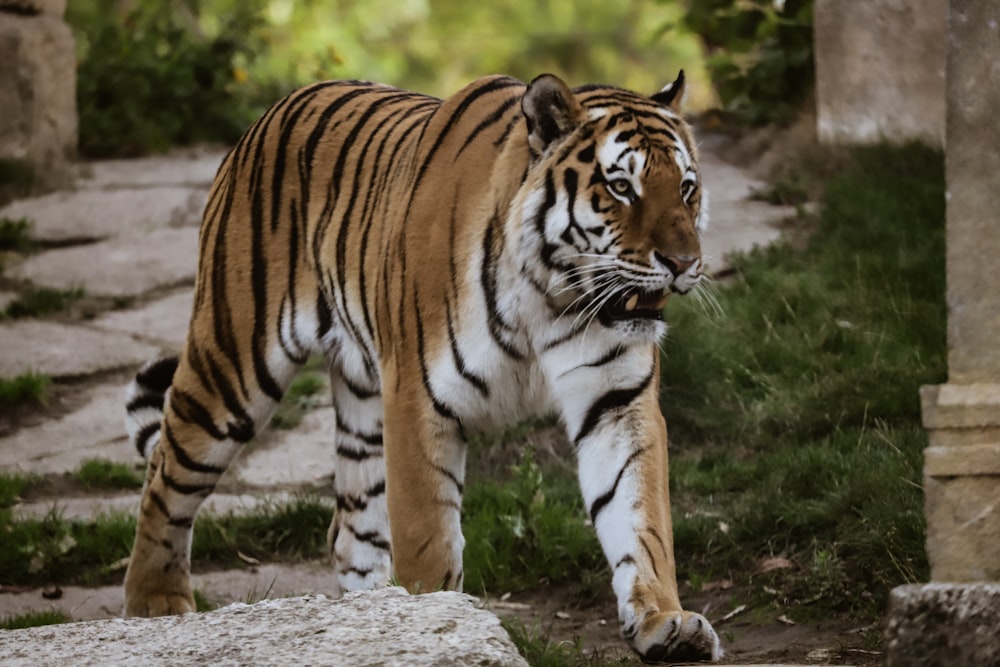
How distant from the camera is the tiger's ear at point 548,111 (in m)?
3.55

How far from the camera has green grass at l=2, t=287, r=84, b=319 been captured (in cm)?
695

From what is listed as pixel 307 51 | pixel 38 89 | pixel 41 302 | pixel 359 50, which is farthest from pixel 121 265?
pixel 359 50

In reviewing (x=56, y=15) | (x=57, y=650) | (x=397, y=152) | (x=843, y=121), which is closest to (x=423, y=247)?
(x=397, y=152)

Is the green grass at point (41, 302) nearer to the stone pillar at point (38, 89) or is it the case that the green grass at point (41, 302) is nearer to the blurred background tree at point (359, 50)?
the stone pillar at point (38, 89)

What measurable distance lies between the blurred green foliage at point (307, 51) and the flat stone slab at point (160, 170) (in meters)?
0.15

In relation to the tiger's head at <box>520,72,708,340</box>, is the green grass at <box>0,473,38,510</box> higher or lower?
lower

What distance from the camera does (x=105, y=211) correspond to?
8.05 meters

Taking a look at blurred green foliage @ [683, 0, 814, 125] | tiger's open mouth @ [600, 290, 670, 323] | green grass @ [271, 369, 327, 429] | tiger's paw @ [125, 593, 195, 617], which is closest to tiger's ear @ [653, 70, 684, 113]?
tiger's open mouth @ [600, 290, 670, 323]

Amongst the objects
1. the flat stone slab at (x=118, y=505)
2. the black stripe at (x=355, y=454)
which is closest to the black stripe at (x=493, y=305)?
the black stripe at (x=355, y=454)

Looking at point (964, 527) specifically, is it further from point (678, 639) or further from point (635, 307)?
point (635, 307)

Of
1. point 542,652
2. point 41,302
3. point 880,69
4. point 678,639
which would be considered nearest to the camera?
point 678,639

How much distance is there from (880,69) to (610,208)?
4252mm

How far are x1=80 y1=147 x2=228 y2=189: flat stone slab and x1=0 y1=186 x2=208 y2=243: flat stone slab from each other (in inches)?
5.4

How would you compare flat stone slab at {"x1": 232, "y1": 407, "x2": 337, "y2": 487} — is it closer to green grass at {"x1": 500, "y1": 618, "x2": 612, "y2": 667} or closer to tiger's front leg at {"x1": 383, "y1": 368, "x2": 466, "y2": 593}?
tiger's front leg at {"x1": 383, "y1": 368, "x2": 466, "y2": 593}
